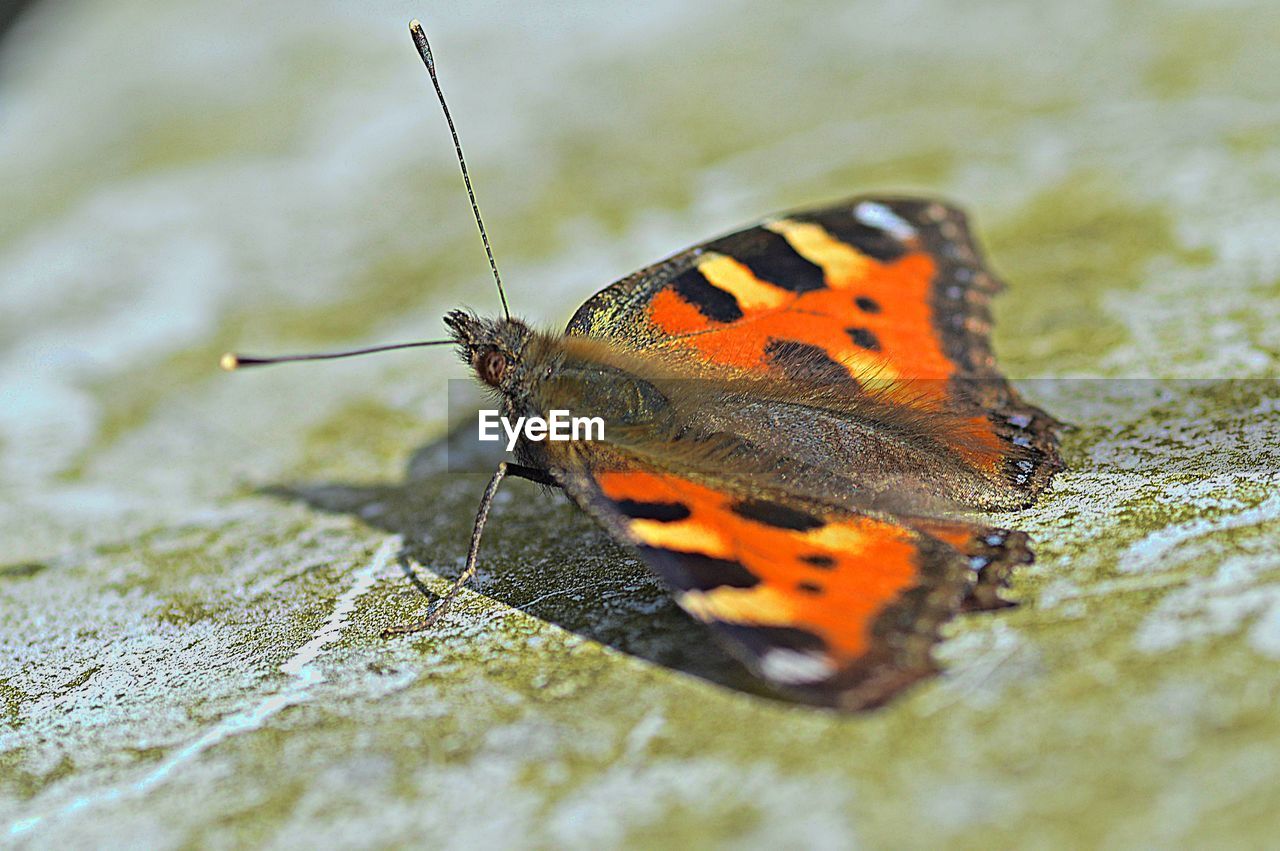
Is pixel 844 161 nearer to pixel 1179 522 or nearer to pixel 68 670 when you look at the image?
pixel 1179 522

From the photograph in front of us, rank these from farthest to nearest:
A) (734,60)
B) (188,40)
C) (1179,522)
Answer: (188,40)
(734,60)
(1179,522)

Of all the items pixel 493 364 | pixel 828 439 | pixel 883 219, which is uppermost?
pixel 883 219

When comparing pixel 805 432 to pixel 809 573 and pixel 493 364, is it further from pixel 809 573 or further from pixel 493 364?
pixel 493 364

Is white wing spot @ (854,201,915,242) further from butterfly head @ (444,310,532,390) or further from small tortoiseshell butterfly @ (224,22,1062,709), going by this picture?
butterfly head @ (444,310,532,390)

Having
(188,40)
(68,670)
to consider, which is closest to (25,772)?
(68,670)

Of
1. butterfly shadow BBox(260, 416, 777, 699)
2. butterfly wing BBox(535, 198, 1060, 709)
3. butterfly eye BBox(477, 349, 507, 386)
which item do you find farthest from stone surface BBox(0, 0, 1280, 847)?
butterfly eye BBox(477, 349, 507, 386)

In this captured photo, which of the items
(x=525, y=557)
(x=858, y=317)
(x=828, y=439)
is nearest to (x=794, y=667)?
(x=828, y=439)
